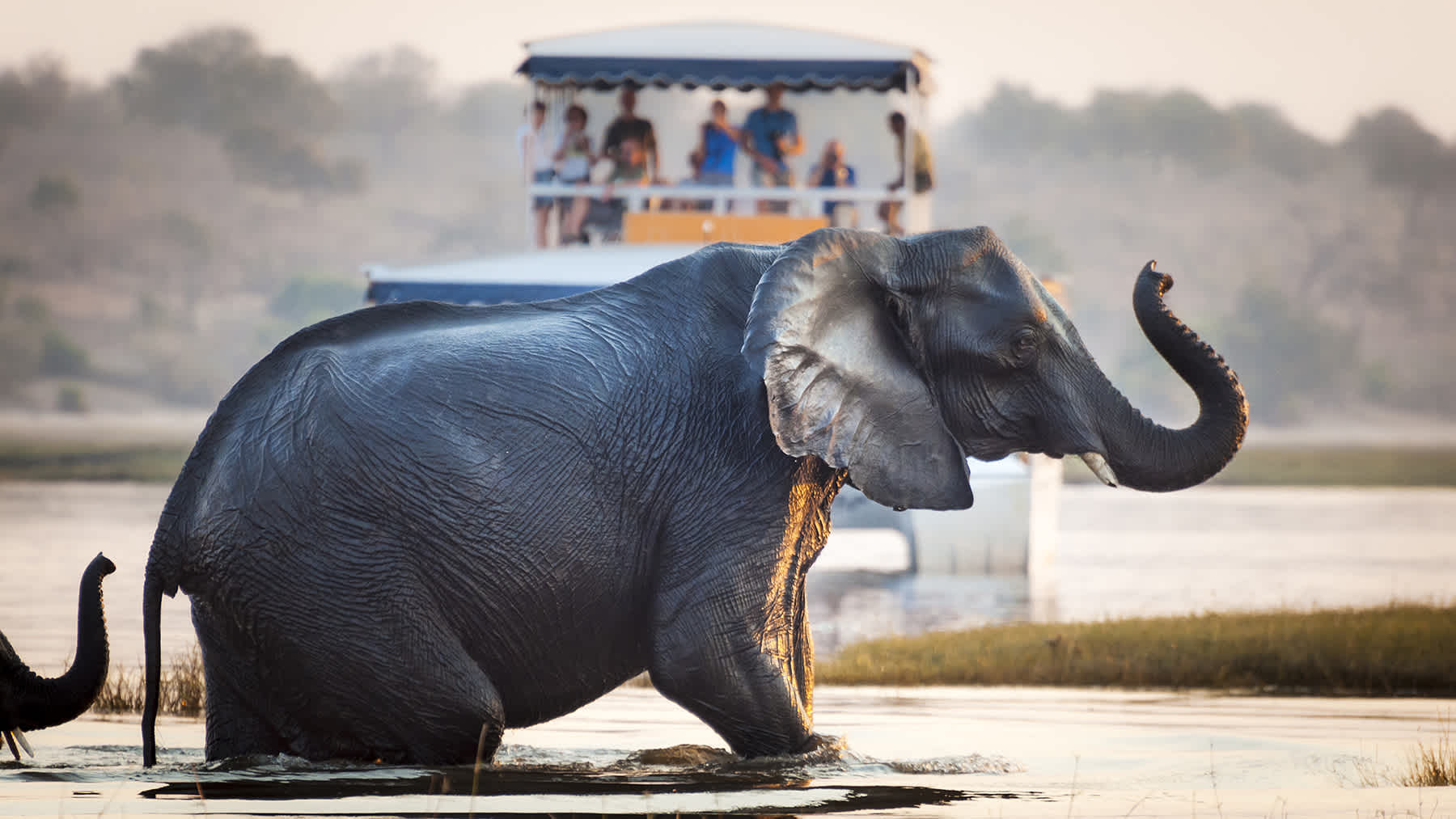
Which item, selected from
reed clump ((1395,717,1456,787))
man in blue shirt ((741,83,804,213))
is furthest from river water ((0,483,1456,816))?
man in blue shirt ((741,83,804,213))

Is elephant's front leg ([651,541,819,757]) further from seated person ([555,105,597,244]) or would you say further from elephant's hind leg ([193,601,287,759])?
seated person ([555,105,597,244])

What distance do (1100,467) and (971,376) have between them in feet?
2.14

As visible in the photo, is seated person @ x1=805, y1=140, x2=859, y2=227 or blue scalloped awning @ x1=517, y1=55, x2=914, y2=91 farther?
seated person @ x1=805, y1=140, x2=859, y2=227

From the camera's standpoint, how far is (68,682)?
941 cm

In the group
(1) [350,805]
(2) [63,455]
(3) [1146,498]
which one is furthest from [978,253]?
(2) [63,455]

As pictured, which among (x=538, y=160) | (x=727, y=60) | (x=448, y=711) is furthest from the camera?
(x=538, y=160)

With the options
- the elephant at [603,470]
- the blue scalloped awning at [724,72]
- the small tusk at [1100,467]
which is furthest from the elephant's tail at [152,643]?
the blue scalloped awning at [724,72]

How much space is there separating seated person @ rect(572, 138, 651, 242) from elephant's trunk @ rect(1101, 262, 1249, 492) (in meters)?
17.9

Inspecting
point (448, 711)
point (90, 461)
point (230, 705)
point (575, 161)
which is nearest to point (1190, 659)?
point (448, 711)

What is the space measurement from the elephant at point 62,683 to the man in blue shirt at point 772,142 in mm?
18143

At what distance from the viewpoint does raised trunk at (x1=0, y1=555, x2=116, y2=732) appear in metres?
9.22

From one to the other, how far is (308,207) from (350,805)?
161m

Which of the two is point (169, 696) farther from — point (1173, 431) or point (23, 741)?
point (1173, 431)

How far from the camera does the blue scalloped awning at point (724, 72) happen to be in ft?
88.5
